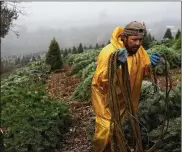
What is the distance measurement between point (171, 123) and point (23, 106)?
326cm

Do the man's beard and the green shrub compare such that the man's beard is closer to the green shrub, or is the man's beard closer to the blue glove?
the blue glove

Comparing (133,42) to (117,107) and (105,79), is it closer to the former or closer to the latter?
(105,79)

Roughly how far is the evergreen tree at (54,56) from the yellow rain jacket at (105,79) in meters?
13.8

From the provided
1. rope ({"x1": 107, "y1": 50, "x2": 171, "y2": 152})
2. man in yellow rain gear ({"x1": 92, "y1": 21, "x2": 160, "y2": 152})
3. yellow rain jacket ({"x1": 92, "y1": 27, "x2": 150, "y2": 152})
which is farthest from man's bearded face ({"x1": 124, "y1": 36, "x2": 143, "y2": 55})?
rope ({"x1": 107, "y1": 50, "x2": 171, "y2": 152})

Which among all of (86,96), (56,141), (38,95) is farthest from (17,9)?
(56,141)

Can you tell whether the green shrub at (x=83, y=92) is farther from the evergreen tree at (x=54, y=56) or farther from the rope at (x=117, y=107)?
the evergreen tree at (x=54, y=56)

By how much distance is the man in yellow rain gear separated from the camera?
14.9ft

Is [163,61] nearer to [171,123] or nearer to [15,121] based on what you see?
[171,123]

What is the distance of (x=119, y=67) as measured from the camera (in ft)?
14.7

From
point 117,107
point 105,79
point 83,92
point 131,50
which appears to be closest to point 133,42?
point 131,50

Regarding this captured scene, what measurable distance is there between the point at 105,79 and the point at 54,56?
14.5 m

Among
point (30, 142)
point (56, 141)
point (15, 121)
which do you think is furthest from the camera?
point (15, 121)

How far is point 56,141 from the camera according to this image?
6754 mm

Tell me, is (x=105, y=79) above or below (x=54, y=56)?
above
